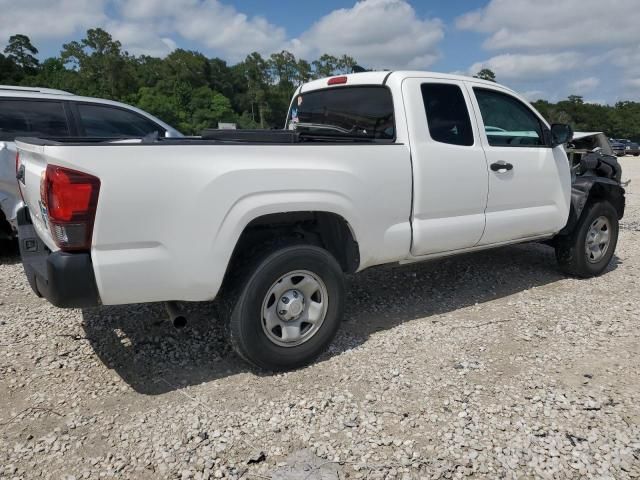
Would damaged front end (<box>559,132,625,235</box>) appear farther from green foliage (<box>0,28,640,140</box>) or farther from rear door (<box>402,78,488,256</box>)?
green foliage (<box>0,28,640,140</box>)

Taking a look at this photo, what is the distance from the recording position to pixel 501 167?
4180 mm

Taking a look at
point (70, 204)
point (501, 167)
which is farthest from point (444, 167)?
point (70, 204)

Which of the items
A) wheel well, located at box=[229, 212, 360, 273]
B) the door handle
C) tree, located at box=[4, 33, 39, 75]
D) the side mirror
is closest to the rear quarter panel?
wheel well, located at box=[229, 212, 360, 273]

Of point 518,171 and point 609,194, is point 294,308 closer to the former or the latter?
point 518,171

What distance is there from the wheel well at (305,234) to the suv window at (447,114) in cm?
105

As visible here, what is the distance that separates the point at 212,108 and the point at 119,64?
29.4 feet

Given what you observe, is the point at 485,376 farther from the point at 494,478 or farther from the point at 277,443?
the point at 277,443

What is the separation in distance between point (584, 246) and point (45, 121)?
5.87 meters

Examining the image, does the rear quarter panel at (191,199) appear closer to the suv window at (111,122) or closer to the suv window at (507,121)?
the suv window at (507,121)

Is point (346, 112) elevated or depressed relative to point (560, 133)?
elevated

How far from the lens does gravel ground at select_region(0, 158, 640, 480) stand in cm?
244

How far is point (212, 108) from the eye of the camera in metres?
48.9

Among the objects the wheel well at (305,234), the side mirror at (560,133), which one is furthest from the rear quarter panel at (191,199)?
the side mirror at (560,133)

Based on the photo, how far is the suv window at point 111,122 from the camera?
18.7 feet
